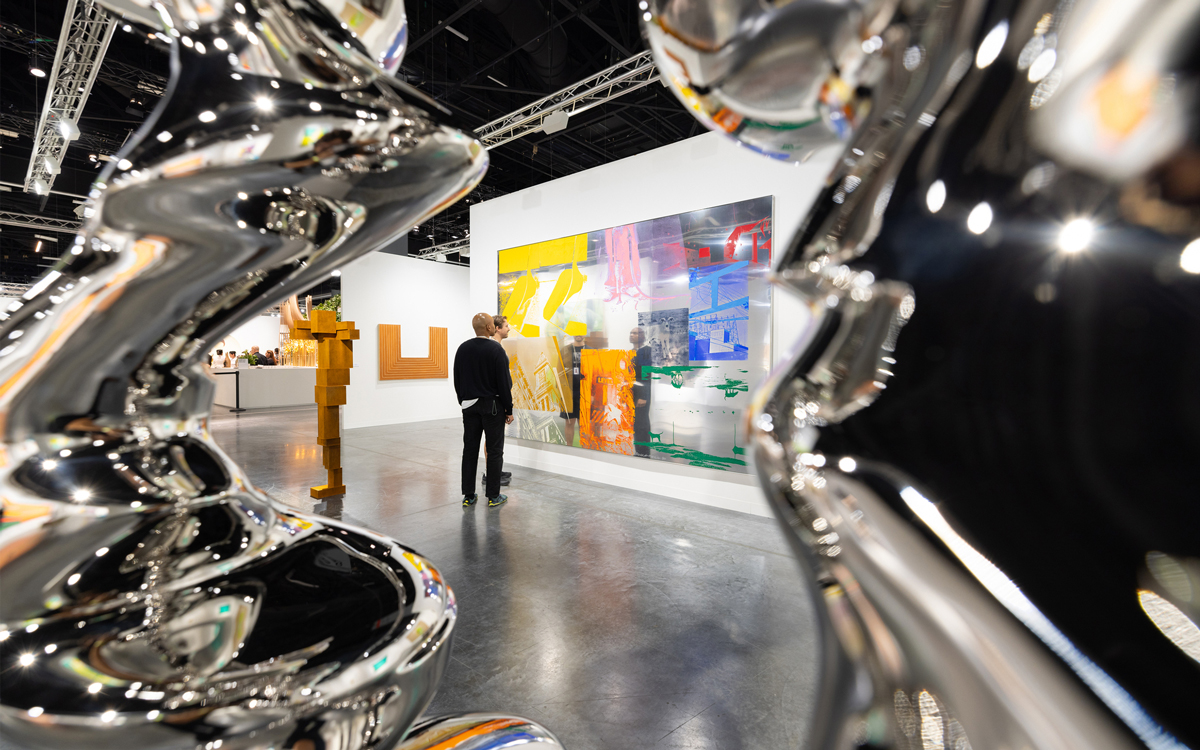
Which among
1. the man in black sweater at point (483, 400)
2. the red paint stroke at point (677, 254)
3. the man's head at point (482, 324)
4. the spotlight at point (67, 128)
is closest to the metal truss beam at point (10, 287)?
the spotlight at point (67, 128)

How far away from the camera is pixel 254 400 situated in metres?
10.3

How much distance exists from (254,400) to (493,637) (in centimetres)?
1011

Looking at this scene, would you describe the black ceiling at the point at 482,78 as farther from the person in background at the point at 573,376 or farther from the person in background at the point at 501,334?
the person in background at the point at 573,376

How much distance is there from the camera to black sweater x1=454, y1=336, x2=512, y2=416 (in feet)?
11.9

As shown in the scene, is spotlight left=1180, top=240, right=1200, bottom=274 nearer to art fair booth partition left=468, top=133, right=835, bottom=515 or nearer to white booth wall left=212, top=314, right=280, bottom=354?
art fair booth partition left=468, top=133, right=835, bottom=515

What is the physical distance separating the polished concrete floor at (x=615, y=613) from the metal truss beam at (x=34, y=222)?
874cm

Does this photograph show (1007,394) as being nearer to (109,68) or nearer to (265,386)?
(109,68)

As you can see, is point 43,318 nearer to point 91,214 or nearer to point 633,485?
point 91,214

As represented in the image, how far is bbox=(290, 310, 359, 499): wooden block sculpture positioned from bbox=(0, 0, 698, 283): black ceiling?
176cm

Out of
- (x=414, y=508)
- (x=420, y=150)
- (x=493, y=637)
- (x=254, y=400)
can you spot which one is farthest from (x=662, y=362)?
(x=254, y=400)

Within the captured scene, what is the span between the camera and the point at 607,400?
4504 mm

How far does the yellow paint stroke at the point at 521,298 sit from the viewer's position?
5.09 m

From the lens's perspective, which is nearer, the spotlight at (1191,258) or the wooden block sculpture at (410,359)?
the spotlight at (1191,258)

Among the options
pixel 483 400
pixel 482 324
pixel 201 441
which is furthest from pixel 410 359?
pixel 201 441
